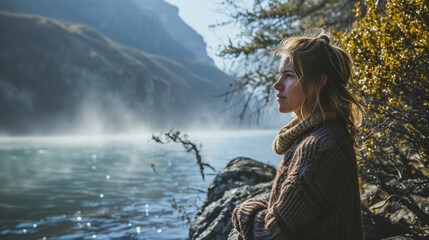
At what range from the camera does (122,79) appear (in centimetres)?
12500

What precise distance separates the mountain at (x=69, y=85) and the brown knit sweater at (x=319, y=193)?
8035cm

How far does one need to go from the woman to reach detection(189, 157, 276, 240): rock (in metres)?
1.66

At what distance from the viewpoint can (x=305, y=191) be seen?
167cm

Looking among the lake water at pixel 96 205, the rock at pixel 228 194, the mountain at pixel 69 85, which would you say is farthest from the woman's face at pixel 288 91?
the mountain at pixel 69 85

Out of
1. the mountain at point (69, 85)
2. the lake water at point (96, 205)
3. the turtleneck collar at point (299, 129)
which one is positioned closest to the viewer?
the turtleneck collar at point (299, 129)

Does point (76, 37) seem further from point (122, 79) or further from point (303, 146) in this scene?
point (303, 146)

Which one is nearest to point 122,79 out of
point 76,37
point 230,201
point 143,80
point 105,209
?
point 143,80

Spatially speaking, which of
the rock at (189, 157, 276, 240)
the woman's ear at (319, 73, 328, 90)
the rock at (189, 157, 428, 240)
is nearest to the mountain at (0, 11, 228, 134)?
the rock at (189, 157, 276, 240)

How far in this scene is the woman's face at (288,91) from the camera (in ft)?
6.57

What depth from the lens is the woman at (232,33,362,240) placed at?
1.69 meters

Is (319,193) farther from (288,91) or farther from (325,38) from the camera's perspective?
(325,38)

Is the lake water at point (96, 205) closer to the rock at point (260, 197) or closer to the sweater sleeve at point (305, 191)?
the rock at point (260, 197)

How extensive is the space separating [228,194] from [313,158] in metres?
4.00

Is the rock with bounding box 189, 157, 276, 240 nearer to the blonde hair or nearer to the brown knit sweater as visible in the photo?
the brown knit sweater
